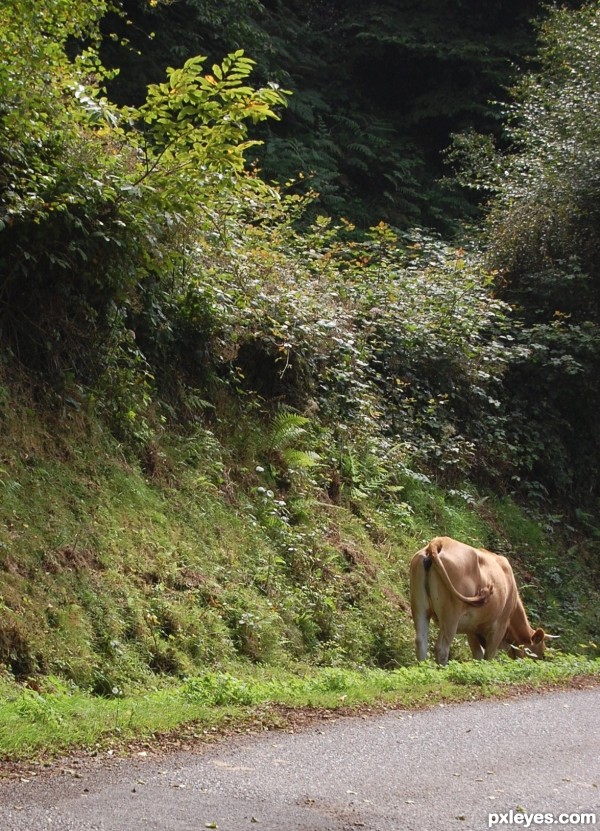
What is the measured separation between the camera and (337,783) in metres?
6.22

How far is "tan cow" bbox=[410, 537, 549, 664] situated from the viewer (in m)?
12.2

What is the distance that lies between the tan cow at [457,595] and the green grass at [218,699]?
0.92m

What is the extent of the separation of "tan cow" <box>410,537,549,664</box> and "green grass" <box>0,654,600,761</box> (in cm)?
92

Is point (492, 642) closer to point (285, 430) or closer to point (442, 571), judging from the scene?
point (442, 571)

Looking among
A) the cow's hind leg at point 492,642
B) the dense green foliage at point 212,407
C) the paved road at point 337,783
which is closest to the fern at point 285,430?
the dense green foliage at point 212,407

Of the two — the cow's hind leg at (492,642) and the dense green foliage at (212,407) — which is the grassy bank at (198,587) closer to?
the dense green foliage at (212,407)

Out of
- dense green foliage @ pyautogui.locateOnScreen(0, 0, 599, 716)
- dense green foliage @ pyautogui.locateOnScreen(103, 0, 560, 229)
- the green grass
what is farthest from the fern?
dense green foliage @ pyautogui.locateOnScreen(103, 0, 560, 229)

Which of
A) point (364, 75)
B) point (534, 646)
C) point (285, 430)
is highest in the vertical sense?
point (364, 75)

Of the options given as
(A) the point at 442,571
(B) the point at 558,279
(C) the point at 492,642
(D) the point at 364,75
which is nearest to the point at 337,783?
(A) the point at 442,571

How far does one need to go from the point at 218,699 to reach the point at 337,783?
206cm

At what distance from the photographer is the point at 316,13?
34844 millimetres

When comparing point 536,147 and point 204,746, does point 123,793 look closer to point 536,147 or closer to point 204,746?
point 204,746

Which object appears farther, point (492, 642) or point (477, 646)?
point (477, 646)

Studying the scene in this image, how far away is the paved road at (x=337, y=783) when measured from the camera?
Answer: 5.39 meters
